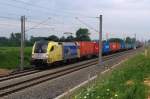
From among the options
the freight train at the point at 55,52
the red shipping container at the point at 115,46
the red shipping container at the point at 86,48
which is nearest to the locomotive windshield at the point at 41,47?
the freight train at the point at 55,52

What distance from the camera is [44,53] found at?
3766cm

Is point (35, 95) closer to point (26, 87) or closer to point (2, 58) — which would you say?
point (26, 87)

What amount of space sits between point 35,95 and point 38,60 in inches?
718

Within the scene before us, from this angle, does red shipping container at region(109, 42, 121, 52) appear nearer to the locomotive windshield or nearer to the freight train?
the freight train

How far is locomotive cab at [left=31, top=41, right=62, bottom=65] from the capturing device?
3738 centimetres

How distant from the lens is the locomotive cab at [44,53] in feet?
123

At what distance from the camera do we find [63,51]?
138ft

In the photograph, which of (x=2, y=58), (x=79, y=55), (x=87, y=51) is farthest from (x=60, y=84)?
(x=87, y=51)

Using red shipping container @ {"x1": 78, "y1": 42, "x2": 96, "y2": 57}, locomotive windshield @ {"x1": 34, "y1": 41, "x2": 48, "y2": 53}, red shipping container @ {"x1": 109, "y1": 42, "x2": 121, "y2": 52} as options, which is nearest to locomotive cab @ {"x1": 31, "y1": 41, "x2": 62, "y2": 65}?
locomotive windshield @ {"x1": 34, "y1": 41, "x2": 48, "y2": 53}

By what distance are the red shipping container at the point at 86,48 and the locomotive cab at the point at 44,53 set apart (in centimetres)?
1313

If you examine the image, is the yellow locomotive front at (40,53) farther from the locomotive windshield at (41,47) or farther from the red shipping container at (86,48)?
the red shipping container at (86,48)

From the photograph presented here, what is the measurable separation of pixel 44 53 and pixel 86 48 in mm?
18311

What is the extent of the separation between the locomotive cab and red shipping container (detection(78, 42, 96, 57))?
517 inches

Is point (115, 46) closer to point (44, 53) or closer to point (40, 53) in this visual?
point (40, 53)
